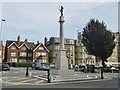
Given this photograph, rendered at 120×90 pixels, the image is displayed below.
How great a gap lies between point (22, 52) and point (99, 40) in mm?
35899

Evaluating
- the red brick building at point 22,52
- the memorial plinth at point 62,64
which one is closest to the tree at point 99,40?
the red brick building at point 22,52

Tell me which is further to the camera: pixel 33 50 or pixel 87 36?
pixel 33 50

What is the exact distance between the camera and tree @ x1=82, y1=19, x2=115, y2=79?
56.5 m

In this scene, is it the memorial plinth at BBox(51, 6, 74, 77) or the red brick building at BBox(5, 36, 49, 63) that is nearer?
the memorial plinth at BBox(51, 6, 74, 77)

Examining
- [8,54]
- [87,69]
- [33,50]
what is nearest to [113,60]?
[33,50]

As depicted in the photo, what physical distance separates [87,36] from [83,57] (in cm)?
3634

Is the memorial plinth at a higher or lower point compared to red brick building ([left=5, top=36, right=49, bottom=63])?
lower

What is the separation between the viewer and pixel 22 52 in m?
84.3

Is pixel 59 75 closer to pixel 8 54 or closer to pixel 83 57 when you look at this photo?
pixel 8 54

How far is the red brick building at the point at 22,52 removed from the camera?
82500 mm

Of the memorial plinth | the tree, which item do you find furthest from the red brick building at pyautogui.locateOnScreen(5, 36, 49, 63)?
the memorial plinth

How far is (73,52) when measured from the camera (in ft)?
311

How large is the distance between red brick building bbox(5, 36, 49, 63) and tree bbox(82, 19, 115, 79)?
29415mm

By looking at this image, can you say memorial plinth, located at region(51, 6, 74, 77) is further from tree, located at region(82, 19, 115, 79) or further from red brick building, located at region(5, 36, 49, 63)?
red brick building, located at region(5, 36, 49, 63)
